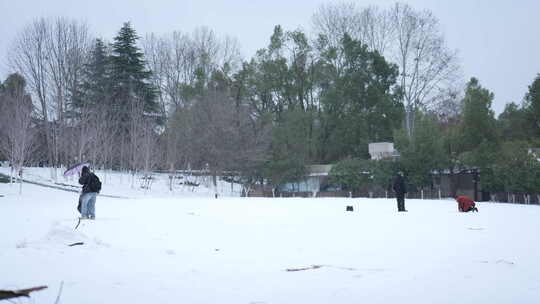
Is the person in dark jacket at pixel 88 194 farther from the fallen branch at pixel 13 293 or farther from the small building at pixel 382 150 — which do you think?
the small building at pixel 382 150

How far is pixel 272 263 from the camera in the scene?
27.3ft

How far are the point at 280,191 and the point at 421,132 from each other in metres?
13.0

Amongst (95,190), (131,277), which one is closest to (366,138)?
(95,190)

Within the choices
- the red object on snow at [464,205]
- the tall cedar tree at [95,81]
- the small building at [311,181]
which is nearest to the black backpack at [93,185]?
the red object on snow at [464,205]

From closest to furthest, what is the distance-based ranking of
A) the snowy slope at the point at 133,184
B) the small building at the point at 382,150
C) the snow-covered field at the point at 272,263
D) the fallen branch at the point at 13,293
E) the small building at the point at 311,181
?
the fallen branch at the point at 13,293, the snow-covered field at the point at 272,263, the snowy slope at the point at 133,184, the small building at the point at 382,150, the small building at the point at 311,181

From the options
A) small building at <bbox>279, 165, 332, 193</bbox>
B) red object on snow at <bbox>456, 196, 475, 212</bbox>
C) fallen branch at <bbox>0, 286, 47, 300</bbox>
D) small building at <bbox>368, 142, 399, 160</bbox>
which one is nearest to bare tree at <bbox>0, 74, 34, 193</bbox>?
small building at <bbox>279, 165, 332, 193</bbox>

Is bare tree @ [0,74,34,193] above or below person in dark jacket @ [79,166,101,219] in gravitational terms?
above

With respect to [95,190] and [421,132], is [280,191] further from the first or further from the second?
[95,190]

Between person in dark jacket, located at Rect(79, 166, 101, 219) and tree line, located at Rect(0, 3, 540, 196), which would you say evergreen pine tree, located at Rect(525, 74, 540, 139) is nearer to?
tree line, located at Rect(0, 3, 540, 196)

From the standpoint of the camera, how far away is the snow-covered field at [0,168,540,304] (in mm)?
6223

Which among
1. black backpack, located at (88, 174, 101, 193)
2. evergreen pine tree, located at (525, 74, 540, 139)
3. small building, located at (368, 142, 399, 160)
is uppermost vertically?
evergreen pine tree, located at (525, 74, 540, 139)

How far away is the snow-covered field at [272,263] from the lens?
20.4 feet

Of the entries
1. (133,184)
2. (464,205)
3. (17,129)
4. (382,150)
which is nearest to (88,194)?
(464,205)

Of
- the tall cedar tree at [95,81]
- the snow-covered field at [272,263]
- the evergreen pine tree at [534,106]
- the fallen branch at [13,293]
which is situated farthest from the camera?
the tall cedar tree at [95,81]
